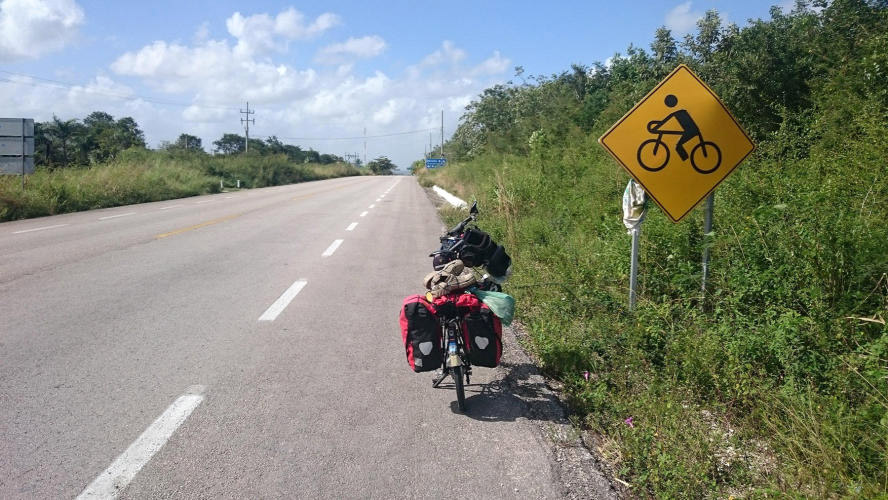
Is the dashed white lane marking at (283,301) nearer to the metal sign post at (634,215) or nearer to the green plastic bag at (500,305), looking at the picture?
the green plastic bag at (500,305)

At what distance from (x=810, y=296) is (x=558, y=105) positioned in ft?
61.6

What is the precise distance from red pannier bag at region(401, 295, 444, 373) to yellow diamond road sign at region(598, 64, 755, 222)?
2311mm

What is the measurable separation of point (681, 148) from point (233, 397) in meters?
4.15

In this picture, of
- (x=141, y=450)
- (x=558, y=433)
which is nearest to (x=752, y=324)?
(x=558, y=433)

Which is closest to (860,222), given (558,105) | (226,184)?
(558,105)

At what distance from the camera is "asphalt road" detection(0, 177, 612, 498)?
3.39 metres

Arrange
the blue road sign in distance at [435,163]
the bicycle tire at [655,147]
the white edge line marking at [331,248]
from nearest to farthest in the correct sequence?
the bicycle tire at [655,147]
the white edge line marking at [331,248]
the blue road sign in distance at [435,163]

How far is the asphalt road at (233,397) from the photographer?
A: 3.39 m

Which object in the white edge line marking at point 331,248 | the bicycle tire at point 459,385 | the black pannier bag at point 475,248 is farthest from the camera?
the white edge line marking at point 331,248

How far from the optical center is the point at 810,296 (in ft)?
14.8

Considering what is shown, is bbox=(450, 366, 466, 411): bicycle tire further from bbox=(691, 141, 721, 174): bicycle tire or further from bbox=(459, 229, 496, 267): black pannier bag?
bbox=(691, 141, 721, 174): bicycle tire

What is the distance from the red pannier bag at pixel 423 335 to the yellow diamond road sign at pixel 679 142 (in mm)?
2311

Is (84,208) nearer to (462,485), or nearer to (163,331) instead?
(163,331)

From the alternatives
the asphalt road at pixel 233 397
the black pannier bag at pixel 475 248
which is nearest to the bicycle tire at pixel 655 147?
the black pannier bag at pixel 475 248
